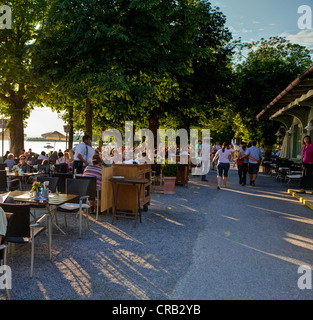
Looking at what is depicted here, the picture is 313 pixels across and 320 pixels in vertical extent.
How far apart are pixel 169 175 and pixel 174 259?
7446 millimetres

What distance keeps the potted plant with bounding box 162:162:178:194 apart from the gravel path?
3310 mm

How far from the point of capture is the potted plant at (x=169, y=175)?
12.0 metres

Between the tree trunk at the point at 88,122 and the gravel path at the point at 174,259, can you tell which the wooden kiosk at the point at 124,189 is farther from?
the tree trunk at the point at 88,122

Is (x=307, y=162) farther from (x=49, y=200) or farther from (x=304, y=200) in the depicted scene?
(x=49, y=200)

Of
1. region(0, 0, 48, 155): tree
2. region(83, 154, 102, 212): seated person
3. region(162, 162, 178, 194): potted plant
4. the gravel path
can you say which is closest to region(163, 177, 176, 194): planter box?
region(162, 162, 178, 194): potted plant

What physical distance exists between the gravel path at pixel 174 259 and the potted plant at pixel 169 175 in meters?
3.31

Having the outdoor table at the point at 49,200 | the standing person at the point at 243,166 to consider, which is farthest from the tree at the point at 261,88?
the outdoor table at the point at 49,200

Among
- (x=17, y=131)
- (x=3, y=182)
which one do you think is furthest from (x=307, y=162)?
(x=17, y=131)

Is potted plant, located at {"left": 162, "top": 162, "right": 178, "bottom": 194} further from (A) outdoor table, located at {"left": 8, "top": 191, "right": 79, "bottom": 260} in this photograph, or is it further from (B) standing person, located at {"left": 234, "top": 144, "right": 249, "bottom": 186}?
(A) outdoor table, located at {"left": 8, "top": 191, "right": 79, "bottom": 260}

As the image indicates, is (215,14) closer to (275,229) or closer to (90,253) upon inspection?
(275,229)

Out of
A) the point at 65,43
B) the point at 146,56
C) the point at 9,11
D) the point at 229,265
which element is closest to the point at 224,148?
the point at 146,56

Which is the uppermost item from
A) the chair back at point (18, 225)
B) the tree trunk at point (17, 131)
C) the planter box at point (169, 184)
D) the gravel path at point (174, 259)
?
the tree trunk at point (17, 131)

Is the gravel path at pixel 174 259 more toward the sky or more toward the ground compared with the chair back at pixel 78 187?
more toward the ground

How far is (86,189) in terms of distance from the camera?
7.00 metres
